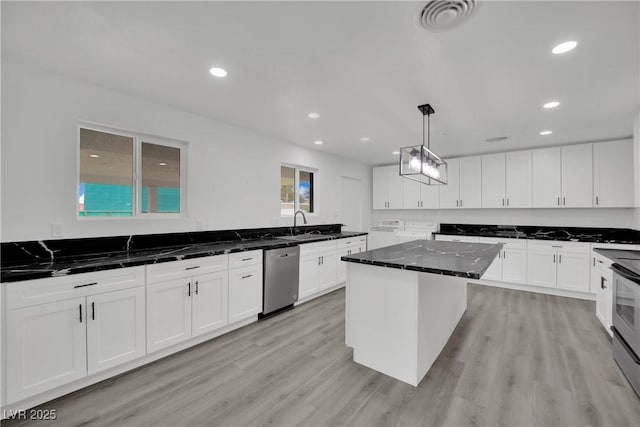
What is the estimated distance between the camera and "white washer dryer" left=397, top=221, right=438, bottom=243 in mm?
5715

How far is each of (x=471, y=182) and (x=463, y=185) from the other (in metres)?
0.15

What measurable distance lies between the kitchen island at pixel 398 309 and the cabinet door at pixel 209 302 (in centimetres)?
133

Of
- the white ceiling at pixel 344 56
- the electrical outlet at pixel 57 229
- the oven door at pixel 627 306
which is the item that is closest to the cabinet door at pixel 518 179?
the white ceiling at pixel 344 56

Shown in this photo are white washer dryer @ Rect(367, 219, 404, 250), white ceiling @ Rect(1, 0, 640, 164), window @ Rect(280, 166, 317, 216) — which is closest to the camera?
white ceiling @ Rect(1, 0, 640, 164)

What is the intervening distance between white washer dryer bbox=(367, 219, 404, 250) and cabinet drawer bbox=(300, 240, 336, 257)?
6.90 ft

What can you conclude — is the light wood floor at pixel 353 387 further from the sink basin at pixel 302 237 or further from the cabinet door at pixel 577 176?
the cabinet door at pixel 577 176

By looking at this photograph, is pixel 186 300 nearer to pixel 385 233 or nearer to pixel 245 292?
pixel 245 292

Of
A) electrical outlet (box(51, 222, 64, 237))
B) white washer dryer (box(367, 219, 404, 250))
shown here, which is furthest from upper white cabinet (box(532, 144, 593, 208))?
electrical outlet (box(51, 222, 64, 237))

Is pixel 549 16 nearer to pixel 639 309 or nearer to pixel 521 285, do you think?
pixel 639 309

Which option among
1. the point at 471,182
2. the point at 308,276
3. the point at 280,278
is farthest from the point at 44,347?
the point at 471,182

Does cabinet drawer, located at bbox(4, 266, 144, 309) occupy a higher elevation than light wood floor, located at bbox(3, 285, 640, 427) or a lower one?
higher

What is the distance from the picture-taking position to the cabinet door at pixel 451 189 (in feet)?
17.7

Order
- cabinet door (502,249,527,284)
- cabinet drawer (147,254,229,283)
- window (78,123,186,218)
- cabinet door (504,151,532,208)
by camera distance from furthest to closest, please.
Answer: cabinet door (504,151,532,208), cabinet door (502,249,527,284), window (78,123,186,218), cabinet drawer (147,254,229,283)

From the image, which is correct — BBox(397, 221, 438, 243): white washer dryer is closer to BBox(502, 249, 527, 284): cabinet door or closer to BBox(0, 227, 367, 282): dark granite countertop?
BBox(502, 249, 527, 284): cabinet door
